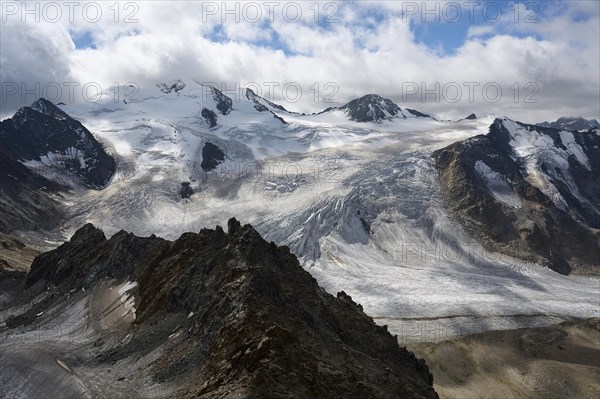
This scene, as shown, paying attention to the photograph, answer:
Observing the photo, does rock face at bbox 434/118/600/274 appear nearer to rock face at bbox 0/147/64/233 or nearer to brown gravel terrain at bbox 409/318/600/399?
brown gravel terrain at bbox 409/318/600/399

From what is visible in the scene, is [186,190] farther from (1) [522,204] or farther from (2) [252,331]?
(2) [252,331]

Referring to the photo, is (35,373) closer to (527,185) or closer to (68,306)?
(68,306)

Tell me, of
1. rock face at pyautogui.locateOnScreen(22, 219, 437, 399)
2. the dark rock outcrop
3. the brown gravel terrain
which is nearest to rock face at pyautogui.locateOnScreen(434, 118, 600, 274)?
the brown gravel terrain

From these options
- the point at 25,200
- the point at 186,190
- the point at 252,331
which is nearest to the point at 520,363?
the point at 252,331

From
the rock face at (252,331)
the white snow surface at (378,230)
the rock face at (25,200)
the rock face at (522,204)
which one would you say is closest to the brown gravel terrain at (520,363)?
the white snow surface at (378,230)

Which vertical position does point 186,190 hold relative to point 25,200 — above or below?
below

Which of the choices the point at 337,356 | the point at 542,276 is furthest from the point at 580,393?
the point at 542,276
